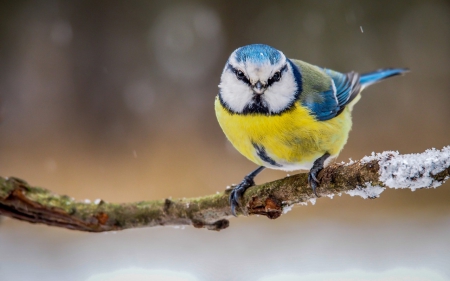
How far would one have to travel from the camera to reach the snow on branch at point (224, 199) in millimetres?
981

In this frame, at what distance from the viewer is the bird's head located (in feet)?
4.71

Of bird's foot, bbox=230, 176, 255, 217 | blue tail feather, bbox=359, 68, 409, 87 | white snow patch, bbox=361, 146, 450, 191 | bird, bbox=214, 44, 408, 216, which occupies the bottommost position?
white snow patch, bbox=361, 146, 450, 191

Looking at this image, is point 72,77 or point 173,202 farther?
point 72,77

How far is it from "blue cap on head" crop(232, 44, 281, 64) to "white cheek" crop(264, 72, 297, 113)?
0.08 m

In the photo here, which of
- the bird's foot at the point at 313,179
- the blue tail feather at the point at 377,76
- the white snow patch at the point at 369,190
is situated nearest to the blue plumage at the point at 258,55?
the bird's foot at the point at 313,179

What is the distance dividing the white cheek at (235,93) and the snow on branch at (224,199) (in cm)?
28

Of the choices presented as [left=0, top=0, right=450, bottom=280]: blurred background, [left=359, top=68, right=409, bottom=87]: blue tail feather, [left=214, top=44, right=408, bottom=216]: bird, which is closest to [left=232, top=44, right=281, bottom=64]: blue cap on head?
[left=214, top=44, right=408, bottom=216]: bird

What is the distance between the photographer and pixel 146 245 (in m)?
2.99

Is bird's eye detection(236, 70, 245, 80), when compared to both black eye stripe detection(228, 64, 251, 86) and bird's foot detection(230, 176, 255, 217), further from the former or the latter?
bird's foot detection(230, 176, 255, 217)

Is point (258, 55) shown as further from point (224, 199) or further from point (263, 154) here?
point (224, 199)

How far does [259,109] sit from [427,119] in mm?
2670

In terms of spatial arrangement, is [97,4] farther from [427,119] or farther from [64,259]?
[427,119]

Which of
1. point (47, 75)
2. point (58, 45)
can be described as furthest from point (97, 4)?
point (47, 75)

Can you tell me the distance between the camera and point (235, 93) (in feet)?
4.95
